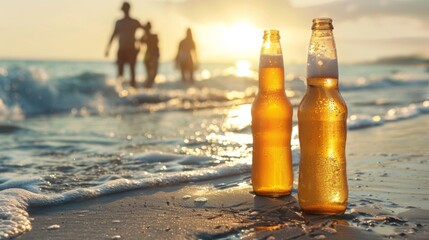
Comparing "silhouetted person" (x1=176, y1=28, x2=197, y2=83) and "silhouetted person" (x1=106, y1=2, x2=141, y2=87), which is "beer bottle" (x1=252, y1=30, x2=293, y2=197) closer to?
"silhouetted person" (x1=106, y1=2, x2=141, y2=87)

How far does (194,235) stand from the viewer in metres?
2.67

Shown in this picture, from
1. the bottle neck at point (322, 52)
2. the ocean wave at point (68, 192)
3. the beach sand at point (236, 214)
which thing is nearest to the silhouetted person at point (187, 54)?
the ocean wave at point (68, 192)

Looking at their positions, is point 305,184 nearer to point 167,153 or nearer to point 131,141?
point 167,153

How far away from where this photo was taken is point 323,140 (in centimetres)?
287

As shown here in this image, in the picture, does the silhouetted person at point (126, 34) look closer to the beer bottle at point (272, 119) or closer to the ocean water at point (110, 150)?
the ocean water at point (110, 150)

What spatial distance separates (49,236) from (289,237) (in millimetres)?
1047

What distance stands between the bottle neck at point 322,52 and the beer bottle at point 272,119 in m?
0.35

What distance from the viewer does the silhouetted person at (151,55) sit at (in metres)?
18.7

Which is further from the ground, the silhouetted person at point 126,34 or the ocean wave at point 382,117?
the silhouetted person at point 126,34

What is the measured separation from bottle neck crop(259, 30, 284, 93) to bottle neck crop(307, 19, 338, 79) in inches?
13.2

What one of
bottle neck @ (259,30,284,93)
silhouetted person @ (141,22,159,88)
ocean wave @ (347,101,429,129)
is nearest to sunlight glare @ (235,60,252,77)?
silhouetted person @ (141,22,159,88)

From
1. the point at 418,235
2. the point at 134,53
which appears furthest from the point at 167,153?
the point at 134,53

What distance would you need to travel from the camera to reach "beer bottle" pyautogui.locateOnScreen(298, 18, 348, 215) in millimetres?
2854

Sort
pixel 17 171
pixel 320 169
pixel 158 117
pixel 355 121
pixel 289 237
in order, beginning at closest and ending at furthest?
1. pixel 289 237
2. pixel 320 169
3. pixel 17 171
4. pixel 355 121
5. pixel 158 117
